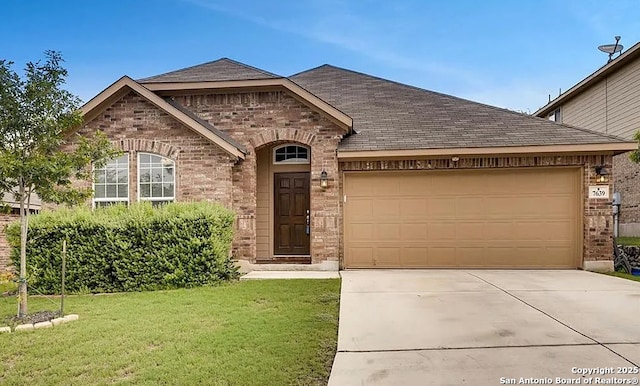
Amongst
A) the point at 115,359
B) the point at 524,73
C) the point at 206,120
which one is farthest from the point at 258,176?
the point at 524,73

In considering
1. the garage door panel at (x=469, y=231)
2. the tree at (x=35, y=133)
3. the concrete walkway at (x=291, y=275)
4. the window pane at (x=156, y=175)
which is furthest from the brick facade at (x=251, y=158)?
the tree at (x=35, y=133)

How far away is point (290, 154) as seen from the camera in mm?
10898

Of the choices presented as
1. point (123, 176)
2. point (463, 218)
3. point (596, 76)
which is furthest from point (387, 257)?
point (596, 76)

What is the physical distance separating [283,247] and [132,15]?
10.6 metres

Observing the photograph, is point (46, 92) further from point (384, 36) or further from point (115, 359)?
point (384, 36)

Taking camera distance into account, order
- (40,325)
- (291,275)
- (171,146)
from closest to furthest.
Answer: (40,325) < (291,275) < (171,146)

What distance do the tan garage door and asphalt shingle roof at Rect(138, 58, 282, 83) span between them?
3.53 meters

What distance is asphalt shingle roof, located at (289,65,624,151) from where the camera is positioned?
950 cm

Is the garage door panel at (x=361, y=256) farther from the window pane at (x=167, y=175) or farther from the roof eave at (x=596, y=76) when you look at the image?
the roof eave at (x=596, y=76)

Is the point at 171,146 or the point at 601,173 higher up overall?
the point at 171,146

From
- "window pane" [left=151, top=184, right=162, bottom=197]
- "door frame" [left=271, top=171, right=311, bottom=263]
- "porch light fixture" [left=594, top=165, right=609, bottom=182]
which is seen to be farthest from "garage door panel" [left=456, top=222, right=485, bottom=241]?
"window pane" [left=151, top=184, right=162, bottom=197]

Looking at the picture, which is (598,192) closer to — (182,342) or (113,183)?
(182,342)

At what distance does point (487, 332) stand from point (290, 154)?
7.20 metres

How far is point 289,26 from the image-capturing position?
1917 centimetres
